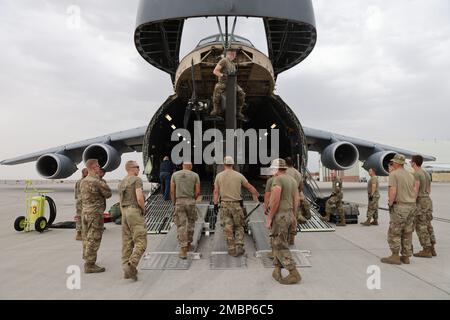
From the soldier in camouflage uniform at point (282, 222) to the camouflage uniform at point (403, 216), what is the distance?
1.75m

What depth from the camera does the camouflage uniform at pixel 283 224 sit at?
13.5 ft

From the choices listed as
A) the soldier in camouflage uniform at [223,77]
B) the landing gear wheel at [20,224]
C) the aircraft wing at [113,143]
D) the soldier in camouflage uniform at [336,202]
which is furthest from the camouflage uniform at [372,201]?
the aircraft wing at [113,143]

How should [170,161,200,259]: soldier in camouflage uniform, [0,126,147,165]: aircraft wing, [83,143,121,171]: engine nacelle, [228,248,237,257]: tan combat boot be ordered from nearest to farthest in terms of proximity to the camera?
[228,248,237,257]: tan combat boot, [170,161,200,259]: soldier in camouflage uniform, [83,143,121,171]: engine nacelle, [0,126,147,165]: aircraft wing

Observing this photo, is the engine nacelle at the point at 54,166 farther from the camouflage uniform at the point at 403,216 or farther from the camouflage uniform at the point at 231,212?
the camouflage uniform at the point at 403,216

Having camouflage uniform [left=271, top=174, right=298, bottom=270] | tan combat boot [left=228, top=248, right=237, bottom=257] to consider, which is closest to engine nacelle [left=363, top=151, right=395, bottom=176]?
tan combat boot [left=228, top=248, right=237, bottom=257]

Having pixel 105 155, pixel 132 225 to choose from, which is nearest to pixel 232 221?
pixel 132 225

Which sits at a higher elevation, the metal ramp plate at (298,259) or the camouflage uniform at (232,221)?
the camouflage uniform at (232,221)

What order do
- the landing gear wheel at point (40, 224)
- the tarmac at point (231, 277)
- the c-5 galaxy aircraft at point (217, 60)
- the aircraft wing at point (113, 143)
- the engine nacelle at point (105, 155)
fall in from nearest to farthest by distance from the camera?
the tarmac at point (231, 277) < the c-5 galaxy aircraft at point (217, 60) < the landing gear wheel at point (40, 224) < the engine nacelle at point (105, 155) < the aircraft wing at point (113, 143)

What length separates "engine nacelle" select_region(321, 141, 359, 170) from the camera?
13.1m

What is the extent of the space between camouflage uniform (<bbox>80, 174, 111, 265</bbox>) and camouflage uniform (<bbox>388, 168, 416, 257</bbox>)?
4062mm

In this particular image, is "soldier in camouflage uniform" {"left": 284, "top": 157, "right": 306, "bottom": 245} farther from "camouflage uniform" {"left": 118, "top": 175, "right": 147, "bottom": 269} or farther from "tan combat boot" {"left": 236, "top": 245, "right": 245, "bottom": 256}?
"camouflage uniform" {"left": 118, "top": 175, "right": 147, "bottom": 269}

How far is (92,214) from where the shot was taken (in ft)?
15.4

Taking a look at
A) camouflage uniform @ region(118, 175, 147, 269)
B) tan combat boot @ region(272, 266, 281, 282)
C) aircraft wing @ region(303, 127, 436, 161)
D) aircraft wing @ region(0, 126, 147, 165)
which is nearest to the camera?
tan combat boot @ region(272, 266, 281, 282)
